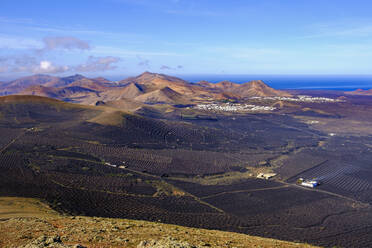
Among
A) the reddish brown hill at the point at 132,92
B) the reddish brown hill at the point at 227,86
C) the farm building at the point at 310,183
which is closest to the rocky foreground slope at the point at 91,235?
the farm building at the point at 310,183

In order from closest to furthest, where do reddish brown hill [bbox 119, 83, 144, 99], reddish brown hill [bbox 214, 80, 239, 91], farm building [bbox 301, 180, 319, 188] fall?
farm building [bbox 301, 180, 319, 188], reddish brown hill [bbox 119, 83, 144, 99], reddish brown hill [bbox 214, 80, 239, 91]

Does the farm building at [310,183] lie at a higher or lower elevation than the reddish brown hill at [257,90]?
lower

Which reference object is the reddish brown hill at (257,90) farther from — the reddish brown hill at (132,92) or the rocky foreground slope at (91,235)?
the rocky foreground slope at (91,235)

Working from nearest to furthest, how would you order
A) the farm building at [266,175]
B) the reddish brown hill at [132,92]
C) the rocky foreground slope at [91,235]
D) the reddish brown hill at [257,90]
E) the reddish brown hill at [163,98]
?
the rocky foreground slope at [91,235] < the farm building at [266,175] < the reddish brown hill at [163,98] < the reddish brown hill at [132,92] < the reddish brown hill at [257,90]

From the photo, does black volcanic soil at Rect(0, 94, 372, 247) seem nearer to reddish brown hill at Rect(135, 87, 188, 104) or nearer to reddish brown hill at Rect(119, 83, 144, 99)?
reddish brown hill at Rect(135, 87, 188, 104)

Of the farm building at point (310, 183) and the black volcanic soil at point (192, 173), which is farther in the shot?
the farm building at point (310, 183)

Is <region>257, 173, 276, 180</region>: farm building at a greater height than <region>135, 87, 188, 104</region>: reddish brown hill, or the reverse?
<region>135, 87, 188, 104</region>: reddish brown hill

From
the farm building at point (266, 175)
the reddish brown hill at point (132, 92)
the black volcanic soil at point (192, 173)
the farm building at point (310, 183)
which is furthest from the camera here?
the reddish brown hill at point (132, 92)

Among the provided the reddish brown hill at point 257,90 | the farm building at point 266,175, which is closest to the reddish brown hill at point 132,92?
the reddish brown hill at point 257,90

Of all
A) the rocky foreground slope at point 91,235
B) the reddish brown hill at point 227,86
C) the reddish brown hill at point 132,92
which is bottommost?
the rocky foreground slope at point 91,235

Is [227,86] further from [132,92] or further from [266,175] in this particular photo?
[266,175]

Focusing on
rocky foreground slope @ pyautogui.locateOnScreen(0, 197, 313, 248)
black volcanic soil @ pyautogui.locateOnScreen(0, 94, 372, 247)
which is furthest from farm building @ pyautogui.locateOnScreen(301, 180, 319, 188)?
rocky foreground slope @ pyautogui.locateOnScreen(0, 197, 313, 248)
